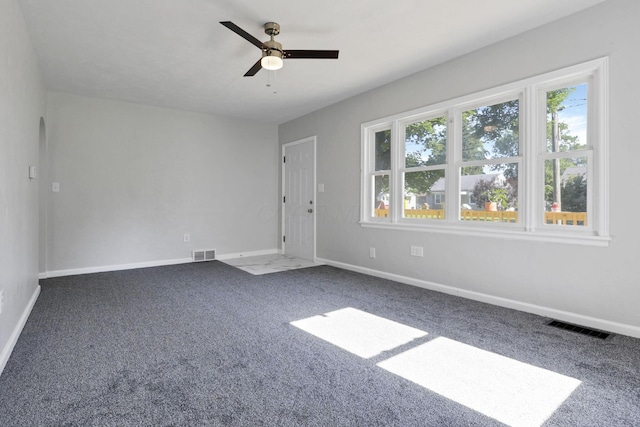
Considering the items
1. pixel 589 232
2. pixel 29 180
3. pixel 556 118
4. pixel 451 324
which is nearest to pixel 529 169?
pixel 556 118

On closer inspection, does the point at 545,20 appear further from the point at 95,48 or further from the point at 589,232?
the point at 95,48

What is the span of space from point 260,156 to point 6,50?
4.21m

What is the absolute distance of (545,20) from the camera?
2.82 metres

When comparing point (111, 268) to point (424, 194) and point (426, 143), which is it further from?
point (426, 143)

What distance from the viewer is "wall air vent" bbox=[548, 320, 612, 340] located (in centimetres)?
250

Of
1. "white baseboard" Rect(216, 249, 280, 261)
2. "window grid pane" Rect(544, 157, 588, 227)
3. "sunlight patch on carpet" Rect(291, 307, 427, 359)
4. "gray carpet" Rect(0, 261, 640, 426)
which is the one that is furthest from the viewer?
Answer: "white baseboard" Rect(216, 249, 280, 261)

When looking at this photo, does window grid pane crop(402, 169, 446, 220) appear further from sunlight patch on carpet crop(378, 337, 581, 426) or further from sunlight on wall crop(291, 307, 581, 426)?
sunlight patch on carpet crop(378, 337, 581, 426)

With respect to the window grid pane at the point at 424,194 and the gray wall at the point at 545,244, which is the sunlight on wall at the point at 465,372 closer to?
the gray wall at the point at 545,244

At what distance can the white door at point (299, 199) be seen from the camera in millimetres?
5664

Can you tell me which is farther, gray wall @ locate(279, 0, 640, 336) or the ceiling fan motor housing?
the ceiling fan motor housing

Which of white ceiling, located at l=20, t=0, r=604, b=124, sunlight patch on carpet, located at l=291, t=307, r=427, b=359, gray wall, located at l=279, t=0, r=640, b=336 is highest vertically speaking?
white ceiling, located at l=20, t=0, r=604, b=124

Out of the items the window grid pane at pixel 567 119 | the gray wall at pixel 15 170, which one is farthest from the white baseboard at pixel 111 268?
the window grid pane at pixel 567 119

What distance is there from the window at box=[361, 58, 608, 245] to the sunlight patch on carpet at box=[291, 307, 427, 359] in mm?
1428

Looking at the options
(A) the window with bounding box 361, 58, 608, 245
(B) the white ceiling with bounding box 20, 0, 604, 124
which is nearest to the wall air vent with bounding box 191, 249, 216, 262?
(B) the white ceiling with bounding box 20, 0, 604, 124
